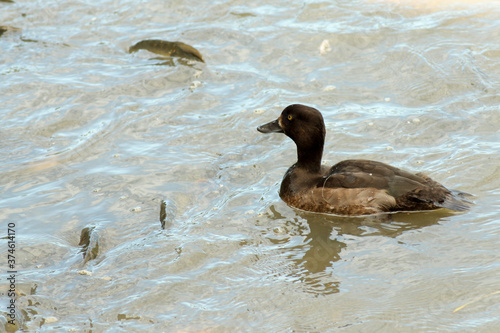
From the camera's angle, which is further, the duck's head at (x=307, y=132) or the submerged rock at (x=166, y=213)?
the duck's head at (x=307, y=132)

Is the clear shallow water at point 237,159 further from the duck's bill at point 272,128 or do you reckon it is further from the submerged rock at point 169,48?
the duck's bill at point 272,128

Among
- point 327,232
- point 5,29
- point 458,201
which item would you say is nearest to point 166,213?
point 327,232

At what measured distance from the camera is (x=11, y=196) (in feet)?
22.1

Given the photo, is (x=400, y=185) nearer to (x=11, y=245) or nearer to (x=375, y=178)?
(x=375, y=178)

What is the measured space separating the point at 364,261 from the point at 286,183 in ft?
5.00

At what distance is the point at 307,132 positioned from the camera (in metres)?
6.70

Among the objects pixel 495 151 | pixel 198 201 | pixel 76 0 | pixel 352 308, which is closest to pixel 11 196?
pixel 198 201

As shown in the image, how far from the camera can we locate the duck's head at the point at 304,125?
6.63 meters

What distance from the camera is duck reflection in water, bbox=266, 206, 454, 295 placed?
5.31 m

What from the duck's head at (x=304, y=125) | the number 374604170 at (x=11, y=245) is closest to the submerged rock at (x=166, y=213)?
the number 374604170 at (x=11, y=245)

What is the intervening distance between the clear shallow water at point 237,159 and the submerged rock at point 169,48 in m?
0.20

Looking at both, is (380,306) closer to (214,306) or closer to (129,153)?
(214,306)

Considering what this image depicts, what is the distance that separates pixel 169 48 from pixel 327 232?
187 inches

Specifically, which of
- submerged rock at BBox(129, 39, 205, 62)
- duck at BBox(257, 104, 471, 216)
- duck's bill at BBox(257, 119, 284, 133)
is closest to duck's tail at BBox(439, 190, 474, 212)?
duck at BBox(257, 104, 471, 216)
